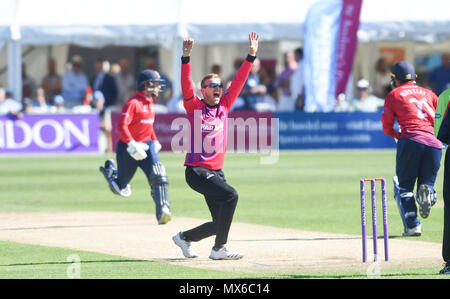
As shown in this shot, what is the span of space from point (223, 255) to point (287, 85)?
20656 millimetres

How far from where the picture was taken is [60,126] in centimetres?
2908

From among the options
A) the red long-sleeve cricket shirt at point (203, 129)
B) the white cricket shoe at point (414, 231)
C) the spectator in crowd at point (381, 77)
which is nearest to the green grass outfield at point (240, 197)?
the white cricket shoe at point (414, 231)

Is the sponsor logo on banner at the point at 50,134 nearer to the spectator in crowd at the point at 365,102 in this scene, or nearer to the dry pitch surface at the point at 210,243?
the spectator in crowd at the point at 365,102

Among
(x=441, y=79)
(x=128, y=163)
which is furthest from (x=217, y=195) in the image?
Result: (x=441, y=79)

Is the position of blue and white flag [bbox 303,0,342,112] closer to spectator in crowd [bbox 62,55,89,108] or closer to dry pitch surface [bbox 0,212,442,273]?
spectator in crowd [bbox 62,55,89,108]

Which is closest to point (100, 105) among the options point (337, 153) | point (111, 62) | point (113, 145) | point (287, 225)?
point (113, 145)

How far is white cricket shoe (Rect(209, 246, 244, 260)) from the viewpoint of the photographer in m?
11.0

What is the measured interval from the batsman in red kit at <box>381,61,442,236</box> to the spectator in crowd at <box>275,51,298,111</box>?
57.8 feet

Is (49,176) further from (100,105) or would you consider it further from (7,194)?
(100,105)

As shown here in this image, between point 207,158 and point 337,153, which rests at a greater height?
point 207,158
